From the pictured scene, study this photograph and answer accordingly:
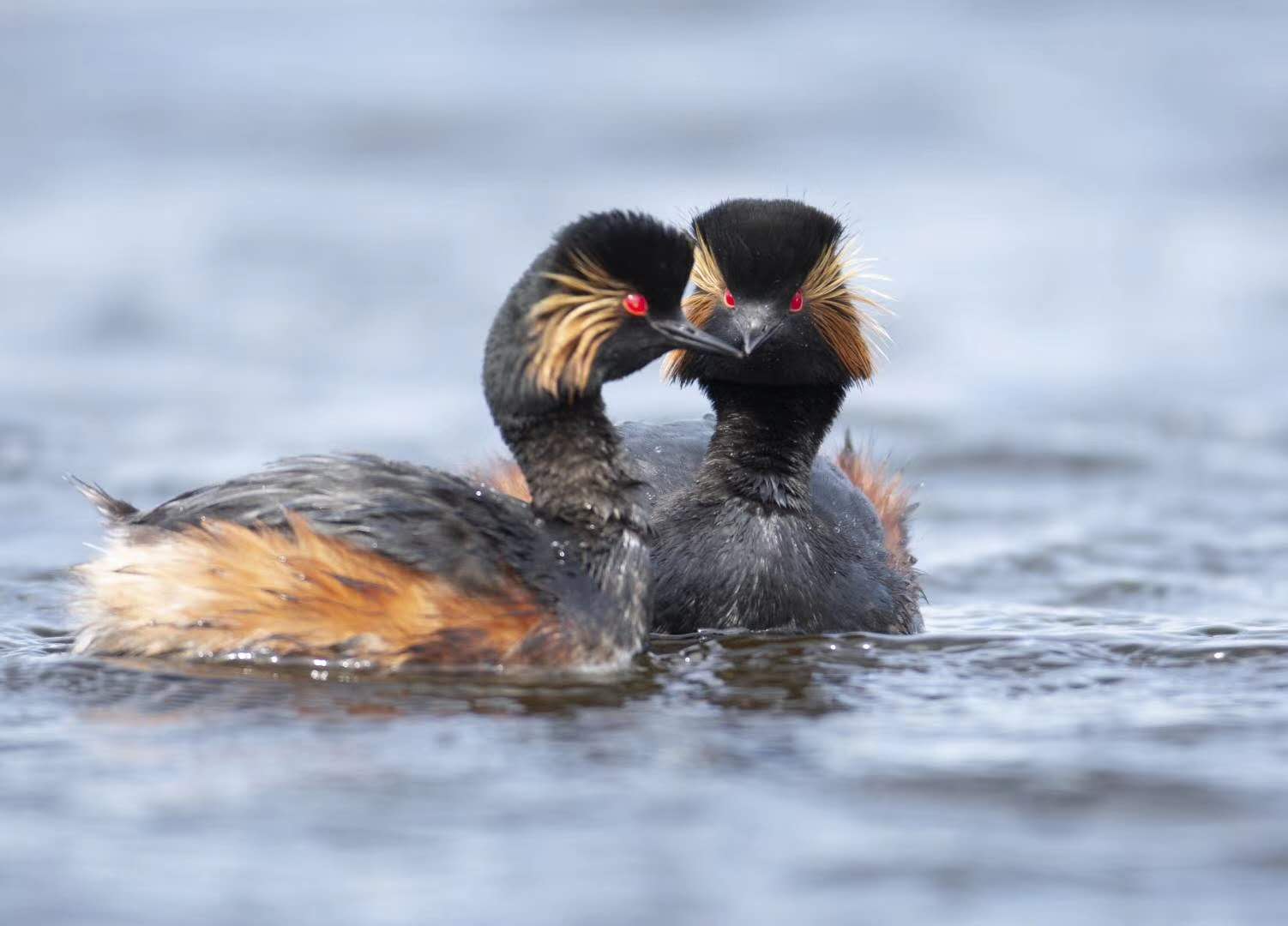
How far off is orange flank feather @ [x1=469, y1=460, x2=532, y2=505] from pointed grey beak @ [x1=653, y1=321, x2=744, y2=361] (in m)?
1.78

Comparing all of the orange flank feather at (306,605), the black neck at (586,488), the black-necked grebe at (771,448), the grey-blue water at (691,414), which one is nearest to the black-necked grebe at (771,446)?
the black-necked grebe at (771,448)

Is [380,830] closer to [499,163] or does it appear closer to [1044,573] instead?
[1044,573]

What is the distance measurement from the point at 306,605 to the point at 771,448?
2364 millimetres

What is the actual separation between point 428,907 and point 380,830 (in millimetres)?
499

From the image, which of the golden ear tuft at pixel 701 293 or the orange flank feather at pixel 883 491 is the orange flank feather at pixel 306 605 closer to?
the golden ear tuft at pixel 701 293

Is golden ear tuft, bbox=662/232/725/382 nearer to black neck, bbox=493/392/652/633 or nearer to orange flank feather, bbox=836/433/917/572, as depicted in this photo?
black neck, bbox=493/392/652/633

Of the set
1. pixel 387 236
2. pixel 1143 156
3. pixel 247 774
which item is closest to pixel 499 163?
pixel 387 236

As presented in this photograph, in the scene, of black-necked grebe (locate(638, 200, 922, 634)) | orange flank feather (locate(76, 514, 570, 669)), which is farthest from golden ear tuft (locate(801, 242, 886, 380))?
orange flank feather (locate(76, 514, 570, 669))

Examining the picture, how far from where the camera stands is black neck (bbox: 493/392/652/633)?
727 cm

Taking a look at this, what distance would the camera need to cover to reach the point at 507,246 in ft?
57.6

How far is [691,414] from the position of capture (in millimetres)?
14188

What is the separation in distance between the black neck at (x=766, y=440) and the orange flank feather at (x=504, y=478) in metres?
1.03

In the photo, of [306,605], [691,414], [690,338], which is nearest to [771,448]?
[690,338]

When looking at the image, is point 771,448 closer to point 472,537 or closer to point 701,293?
point 701,293
